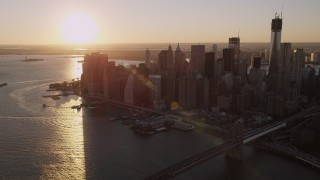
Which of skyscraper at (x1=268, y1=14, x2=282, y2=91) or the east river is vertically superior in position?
skyscraper at (x1=268, y1=14, x2=282, y2=91)

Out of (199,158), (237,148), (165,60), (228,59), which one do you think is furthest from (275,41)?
(199,158)

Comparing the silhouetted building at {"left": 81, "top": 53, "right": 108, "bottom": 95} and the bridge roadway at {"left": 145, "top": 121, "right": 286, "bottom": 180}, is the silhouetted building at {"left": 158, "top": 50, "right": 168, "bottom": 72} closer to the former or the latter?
the silhouetted building at {"left": 81, "top": 53, "right": 108, "bottom": 95}

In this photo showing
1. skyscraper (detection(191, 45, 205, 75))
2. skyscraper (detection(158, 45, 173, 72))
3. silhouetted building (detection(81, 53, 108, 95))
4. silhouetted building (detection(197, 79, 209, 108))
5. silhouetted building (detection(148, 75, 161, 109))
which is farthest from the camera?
skyscraper (detection(191, 45, 205, 75))

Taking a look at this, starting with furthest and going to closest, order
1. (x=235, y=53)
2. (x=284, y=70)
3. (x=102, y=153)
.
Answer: (x=235, y=53)
(x=284, y=70)
(x=102, y=153)

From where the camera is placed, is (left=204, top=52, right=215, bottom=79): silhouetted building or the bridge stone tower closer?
the bridge stone tower

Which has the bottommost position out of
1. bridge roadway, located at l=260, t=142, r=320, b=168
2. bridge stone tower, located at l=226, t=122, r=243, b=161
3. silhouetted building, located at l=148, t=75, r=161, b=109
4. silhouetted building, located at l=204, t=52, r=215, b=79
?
bridge roadway, located at l=260, t=142, r=320, b=168

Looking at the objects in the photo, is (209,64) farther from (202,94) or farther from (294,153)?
(294,153)

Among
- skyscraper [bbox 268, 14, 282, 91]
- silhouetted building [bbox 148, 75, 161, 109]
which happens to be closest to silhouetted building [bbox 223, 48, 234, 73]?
skyscraper [bbox 268, 14, 282, 91]

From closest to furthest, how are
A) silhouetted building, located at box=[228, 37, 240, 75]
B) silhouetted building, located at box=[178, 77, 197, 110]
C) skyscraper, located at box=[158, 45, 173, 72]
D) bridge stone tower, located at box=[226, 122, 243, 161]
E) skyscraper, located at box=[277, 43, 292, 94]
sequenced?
bridge stone tower, located at box=[226, 122, 243, 161] → silhouetted building, located at box=[178, 77, 197, 110] → skyscraper, located at box=[277, 43, 292, 94] → skyscraper, located at box=[158, 45, 173, 72] → silhouetted building, located at box=[228, 37, 240, 75]

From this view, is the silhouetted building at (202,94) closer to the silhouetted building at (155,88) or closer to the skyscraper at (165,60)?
the silhouetted building at (155,88)
